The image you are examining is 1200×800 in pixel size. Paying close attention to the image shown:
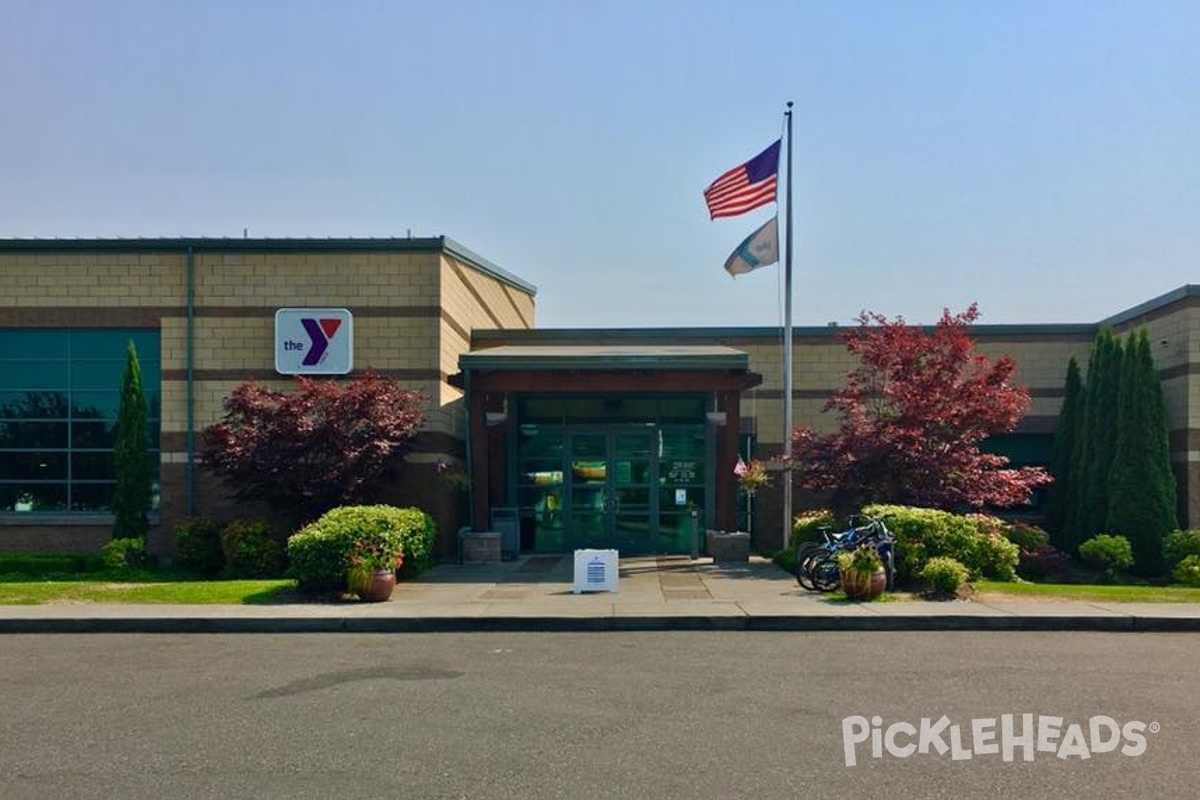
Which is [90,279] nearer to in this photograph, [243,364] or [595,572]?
[243,364]

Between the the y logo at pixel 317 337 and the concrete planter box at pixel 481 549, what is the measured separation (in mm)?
4444

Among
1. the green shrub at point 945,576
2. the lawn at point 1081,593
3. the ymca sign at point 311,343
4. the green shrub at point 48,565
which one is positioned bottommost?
the green shrub at point 48,565

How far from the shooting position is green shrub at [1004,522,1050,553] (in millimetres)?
20109

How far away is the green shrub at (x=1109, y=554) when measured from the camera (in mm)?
20203

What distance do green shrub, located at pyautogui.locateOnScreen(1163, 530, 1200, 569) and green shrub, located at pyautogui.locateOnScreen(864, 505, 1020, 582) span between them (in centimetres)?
448

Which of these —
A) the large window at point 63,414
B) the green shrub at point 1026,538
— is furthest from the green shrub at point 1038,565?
the large window at point 63,414

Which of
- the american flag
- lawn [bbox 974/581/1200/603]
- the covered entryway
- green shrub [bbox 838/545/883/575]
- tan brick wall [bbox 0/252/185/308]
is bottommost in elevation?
lawn [bbox 974/581/1200/603]

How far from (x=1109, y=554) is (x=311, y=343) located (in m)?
15.2

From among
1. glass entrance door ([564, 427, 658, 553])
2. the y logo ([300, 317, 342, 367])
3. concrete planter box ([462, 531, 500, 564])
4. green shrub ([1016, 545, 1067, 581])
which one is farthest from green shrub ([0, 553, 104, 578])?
green shrub ([1016, 545, 1067, 581])

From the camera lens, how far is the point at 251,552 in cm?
1883

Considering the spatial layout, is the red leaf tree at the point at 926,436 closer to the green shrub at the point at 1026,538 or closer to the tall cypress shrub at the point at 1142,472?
the green shrub at the point at 1026,538

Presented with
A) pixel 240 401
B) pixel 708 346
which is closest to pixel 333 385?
pixel 240 401

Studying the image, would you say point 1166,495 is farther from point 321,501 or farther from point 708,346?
point 321,501

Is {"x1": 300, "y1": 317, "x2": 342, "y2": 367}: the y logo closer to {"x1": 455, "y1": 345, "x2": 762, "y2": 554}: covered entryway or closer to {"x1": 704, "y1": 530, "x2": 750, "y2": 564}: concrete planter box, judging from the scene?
{"x1": 455, "y1": 345, "x2": 762, "y2": 554}: covered entryway
